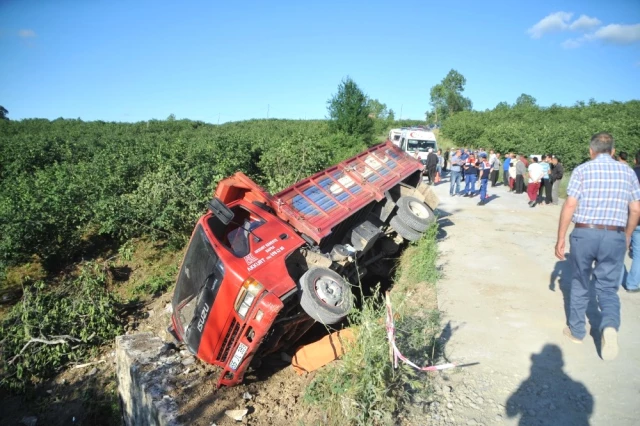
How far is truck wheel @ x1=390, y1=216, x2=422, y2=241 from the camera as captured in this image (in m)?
7.12

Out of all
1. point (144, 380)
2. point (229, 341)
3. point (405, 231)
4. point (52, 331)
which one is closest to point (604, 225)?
point (405, 231)

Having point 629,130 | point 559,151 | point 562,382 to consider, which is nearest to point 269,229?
point 562,382

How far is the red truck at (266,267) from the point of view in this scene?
4199mm

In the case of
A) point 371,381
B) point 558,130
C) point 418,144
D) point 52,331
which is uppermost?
point 558,130

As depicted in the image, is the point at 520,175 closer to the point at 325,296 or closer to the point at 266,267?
the point at 325,296

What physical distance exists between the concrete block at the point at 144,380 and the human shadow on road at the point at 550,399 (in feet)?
10.8

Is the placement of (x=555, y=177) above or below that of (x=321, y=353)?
above

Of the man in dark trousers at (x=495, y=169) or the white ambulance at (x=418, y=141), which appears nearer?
the man in dark trousers at (x=495, y=169)

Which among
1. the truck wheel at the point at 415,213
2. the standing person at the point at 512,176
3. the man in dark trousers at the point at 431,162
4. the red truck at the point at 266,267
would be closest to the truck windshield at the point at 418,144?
the man in dark trousers at the point at 431,162

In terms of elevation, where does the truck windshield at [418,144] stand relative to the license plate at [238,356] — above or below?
above

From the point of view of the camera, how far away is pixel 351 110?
79.8ft

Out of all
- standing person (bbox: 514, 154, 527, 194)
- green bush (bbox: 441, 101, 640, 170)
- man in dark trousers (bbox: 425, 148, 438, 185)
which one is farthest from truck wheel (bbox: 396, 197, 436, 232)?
green bush (bbox: 441, 101, 640, 170)

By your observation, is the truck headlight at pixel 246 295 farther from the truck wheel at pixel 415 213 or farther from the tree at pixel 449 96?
the tree at pixel 449 96

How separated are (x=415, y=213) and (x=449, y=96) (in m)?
70.0
